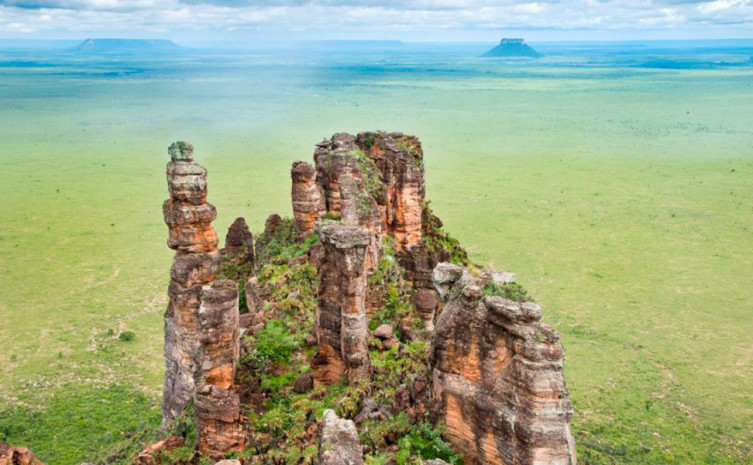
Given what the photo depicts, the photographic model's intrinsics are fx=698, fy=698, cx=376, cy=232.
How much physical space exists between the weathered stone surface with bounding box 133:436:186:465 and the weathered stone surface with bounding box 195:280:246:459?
1192mm

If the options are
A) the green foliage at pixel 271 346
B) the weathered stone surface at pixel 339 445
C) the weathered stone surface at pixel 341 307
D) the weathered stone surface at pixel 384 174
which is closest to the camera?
the weathered stone surface at pixel 339 445

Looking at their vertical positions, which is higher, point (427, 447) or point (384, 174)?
point (384, 174)

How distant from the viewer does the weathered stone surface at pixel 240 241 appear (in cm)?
3444

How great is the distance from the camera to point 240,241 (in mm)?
34875

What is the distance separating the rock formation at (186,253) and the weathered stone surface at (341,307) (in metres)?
4.99

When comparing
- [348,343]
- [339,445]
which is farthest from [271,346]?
[339,445]

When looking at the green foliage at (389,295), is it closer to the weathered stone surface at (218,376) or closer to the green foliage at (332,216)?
the green foliage at (332,216)

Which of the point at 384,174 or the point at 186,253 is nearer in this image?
the point at 186,253

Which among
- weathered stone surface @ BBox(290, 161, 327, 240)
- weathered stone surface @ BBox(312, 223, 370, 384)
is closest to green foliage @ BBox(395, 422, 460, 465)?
weathered stone surface @ BBox(312, 223, 370, 384)

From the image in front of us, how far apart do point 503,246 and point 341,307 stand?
118 feet

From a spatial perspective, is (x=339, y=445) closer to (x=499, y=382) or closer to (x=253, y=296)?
(x=499, y=382)

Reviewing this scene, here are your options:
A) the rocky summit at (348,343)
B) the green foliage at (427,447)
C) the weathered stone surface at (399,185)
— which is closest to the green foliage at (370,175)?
the rocky summit at (348,343)

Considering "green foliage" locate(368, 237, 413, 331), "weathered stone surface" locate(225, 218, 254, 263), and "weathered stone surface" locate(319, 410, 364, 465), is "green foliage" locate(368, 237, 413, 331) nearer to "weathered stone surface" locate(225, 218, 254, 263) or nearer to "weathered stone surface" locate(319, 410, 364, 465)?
"weathered stone surface" locate(225, 218, 254, 263)

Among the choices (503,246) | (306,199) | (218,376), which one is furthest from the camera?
(503,246)
